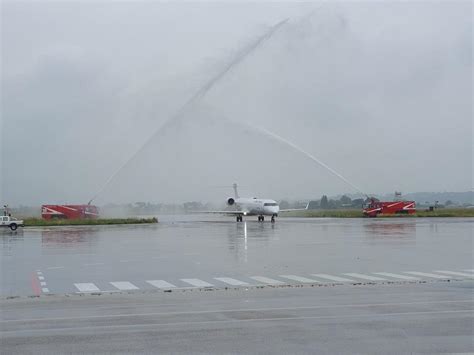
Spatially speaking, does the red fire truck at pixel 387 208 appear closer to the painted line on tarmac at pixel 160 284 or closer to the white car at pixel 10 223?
the white car at pixel 10 223

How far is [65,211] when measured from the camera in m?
82.9

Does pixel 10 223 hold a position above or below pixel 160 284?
above

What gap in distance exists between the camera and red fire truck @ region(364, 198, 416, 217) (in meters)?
94.0

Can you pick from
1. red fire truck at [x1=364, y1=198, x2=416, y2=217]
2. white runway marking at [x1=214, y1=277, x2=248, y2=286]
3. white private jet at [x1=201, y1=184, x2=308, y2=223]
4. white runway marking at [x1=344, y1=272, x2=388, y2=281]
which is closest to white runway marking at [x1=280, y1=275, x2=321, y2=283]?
white runway marking at [x1=344, y1=272, x2=388, y2=281]

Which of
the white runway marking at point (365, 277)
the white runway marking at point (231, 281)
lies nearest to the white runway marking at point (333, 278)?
the white runway marking at point (365, 277)

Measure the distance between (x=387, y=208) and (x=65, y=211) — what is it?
4826cm

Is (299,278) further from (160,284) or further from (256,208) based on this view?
(256,208)

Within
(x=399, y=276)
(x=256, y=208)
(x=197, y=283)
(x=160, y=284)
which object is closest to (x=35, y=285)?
(x=160, y=284)

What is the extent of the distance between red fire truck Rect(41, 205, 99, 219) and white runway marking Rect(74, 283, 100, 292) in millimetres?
65310

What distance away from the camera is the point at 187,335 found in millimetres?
11578

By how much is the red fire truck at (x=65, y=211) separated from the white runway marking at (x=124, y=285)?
65209 mm

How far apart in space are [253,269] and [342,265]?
Result: 12.5 feet

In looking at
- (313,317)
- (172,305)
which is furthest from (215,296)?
(313,317)

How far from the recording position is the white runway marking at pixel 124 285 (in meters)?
18.8
